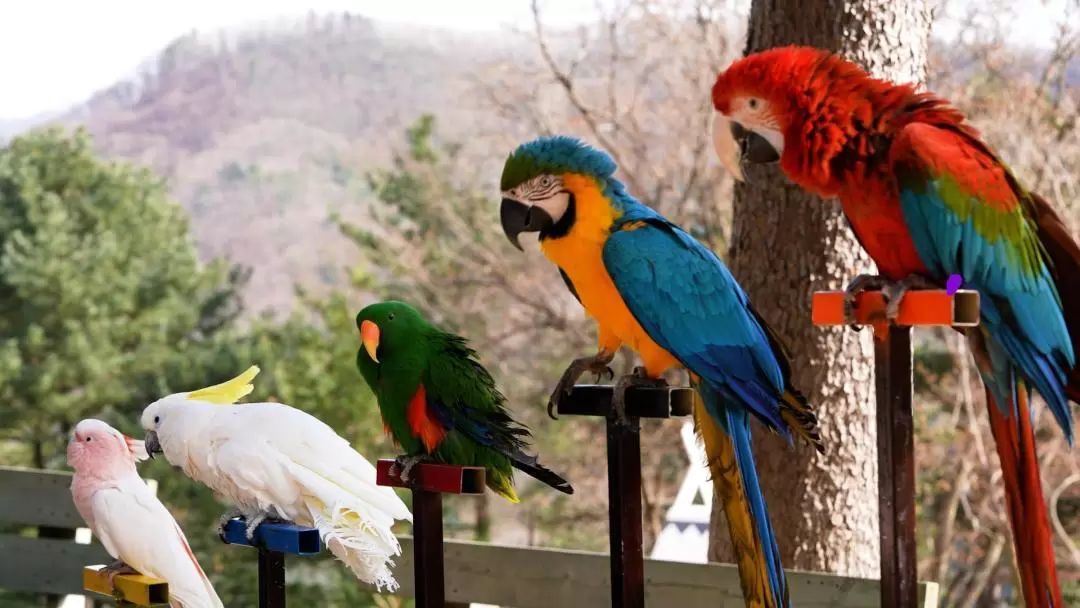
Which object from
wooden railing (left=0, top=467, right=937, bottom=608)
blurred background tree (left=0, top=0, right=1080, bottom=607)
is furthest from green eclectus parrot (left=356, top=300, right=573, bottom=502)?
blurred background tree (left=0, top=0, right=1080, bottom=607)

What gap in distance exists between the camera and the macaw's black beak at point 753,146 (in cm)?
152

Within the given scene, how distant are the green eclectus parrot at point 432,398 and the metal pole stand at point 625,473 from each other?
0.08 metres

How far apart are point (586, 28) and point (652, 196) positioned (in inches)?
34.4

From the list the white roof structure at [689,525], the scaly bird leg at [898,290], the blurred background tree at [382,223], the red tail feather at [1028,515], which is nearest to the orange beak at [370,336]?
the scaly bird leg at [898,290]

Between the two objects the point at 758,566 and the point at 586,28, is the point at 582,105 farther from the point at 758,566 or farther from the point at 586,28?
the point at 758,566

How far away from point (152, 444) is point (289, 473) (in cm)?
28

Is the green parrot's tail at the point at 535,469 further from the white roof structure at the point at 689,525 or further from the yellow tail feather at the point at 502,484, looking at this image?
the white roof structure at the point at 689,525

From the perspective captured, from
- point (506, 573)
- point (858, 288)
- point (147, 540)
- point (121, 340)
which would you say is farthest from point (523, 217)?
point (121, 340)

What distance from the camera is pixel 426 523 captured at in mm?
1723

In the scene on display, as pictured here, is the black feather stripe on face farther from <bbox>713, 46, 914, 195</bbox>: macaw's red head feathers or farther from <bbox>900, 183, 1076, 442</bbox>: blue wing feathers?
<bbox>900, 183, 1076, 442</bbox>: blue wing feathers

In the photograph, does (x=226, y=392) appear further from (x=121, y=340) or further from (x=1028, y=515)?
(x=121, y=340)

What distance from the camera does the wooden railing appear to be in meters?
2.21

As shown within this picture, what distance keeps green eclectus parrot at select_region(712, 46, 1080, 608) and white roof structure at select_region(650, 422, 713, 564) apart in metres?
2.19

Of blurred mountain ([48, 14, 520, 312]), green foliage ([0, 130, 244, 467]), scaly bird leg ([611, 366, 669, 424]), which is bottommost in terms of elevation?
scaly bird leg ([611, 366, 669, 424])
